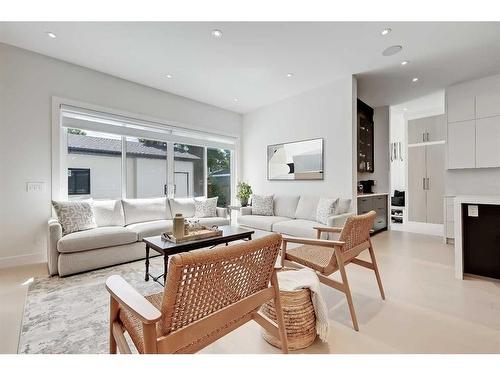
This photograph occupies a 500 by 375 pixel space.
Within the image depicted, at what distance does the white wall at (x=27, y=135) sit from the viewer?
2988 mm

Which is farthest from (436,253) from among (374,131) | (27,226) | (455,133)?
(27,226)

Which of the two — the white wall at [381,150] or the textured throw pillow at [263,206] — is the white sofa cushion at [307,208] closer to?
the textured throw pillow at [263,206]

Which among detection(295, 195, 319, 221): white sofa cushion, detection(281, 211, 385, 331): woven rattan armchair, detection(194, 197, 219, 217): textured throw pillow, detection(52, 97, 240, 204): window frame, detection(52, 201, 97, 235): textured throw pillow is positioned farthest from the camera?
detection(194, 197, 219, 217): textured throw pillow

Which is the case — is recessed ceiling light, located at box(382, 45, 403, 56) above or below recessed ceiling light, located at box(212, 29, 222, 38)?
above

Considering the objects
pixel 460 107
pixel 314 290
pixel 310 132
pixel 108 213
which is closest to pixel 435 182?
pixel 460 107

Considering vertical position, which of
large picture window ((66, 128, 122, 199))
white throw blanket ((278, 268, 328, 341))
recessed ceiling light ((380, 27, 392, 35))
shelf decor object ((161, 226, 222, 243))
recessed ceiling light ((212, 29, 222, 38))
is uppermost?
recessed ceiling light ((212, 29, 222, 38))

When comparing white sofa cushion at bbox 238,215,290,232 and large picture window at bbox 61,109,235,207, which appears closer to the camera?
large picture window at bbox 61,109,235,207

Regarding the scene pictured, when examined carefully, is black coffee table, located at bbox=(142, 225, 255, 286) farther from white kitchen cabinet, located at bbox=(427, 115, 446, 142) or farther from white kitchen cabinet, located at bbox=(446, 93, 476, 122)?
white kitchen cabinet, located at bbox=(427, 115, 446, 142)

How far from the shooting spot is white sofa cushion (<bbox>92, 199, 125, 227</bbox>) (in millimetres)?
3369

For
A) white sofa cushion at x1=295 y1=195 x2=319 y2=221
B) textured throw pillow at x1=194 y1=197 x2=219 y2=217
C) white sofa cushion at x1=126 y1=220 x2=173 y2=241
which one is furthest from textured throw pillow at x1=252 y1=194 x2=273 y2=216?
white sofa cushion at x1=126 y1=220 x2=173 y2=241

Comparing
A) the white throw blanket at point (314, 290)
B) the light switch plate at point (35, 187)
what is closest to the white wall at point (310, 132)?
the white throw blanket at point (314, 290)

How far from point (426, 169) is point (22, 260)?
7744 millimetres

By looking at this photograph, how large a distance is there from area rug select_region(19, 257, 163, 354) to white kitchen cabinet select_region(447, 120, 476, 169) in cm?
497

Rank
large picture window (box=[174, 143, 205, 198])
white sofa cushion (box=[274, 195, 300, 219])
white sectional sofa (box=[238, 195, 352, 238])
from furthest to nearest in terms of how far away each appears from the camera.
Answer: large picture window (box=[174, 143, 205, 198])
white sofa cushion (box=[274, 195, 300, 219])
white sectional sofa (box=[238, 195, 352, 238])
